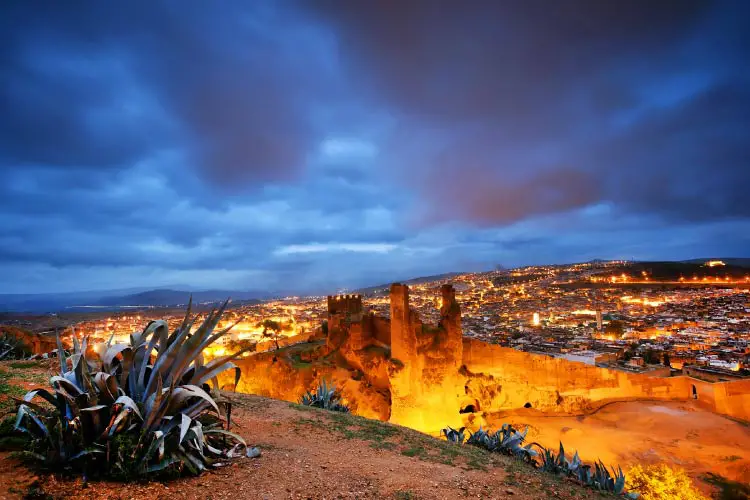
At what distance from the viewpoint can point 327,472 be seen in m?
3.68

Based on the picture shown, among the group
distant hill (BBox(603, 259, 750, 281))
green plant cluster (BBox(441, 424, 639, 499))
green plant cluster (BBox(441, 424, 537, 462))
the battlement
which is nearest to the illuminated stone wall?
green plant cluster (BBox(441, 424, 639, 499))

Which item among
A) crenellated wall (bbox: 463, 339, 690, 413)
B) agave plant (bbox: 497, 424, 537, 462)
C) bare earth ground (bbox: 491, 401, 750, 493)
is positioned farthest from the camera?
crenellated wall (bbox: 463, 339, 690, 413)

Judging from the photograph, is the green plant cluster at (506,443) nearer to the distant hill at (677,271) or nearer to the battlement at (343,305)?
the battlement at (343,305)

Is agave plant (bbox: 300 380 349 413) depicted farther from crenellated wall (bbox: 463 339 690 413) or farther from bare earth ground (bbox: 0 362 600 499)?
crenellated wall (bbox: 463 339 690 413)

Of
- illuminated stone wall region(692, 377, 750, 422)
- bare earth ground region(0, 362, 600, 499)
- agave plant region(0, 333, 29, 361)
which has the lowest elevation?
illuminated stone wall region(692, 377, 750, 422)

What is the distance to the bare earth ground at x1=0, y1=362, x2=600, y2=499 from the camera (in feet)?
9.23

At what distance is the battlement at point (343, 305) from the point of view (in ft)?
93.5

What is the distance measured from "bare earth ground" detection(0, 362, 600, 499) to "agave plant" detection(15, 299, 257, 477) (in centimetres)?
16

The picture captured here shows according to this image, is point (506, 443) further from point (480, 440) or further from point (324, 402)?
point (324, 402)

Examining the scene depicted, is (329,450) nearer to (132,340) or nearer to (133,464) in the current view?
(133,464)

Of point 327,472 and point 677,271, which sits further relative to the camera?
point 677,271

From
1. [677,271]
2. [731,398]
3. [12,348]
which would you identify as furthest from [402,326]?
[677,271]

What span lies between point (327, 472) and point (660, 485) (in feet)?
41.9

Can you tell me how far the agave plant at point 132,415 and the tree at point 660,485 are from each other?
12.6 meters
